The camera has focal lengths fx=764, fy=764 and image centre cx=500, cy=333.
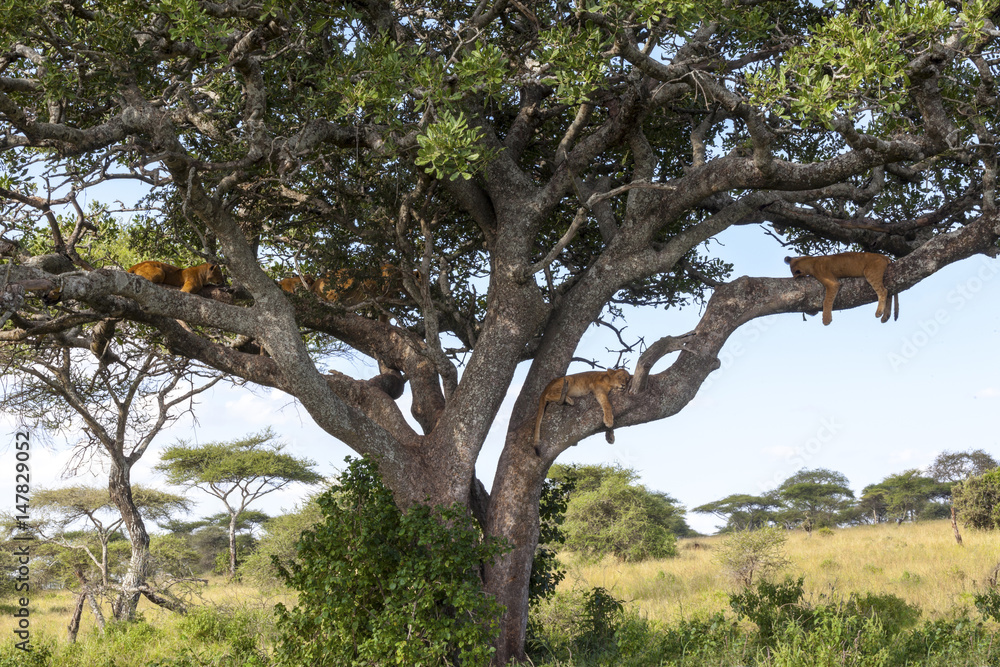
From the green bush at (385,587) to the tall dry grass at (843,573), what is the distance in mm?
3910

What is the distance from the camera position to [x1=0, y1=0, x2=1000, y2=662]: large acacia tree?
6.26 metres

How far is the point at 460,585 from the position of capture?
673 cm

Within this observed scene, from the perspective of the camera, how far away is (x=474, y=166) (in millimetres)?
6703

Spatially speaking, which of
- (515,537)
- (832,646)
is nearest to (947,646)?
(832,646)

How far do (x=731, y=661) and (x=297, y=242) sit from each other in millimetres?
6865

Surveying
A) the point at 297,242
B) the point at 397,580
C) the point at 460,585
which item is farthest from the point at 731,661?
the point at 297,242

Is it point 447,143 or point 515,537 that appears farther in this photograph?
point 515,537

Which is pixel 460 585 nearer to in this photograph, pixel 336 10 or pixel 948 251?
pixel 336 10

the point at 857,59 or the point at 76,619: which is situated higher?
the point at 857,59

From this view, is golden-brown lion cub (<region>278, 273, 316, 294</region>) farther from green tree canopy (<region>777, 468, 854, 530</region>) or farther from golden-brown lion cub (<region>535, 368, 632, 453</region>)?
green tree canopy (<region>777, 468, 854, 530</region>)

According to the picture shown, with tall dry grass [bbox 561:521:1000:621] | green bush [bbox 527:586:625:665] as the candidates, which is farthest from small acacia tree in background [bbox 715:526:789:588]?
green bush [bbox 527:586:625:665]

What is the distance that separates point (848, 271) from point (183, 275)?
24.3 feet

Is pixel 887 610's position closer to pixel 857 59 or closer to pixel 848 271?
pixel 848 271

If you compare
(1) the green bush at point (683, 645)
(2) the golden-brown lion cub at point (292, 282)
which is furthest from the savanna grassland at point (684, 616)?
(2) the golden-brown lion cub at point (292, 282)
